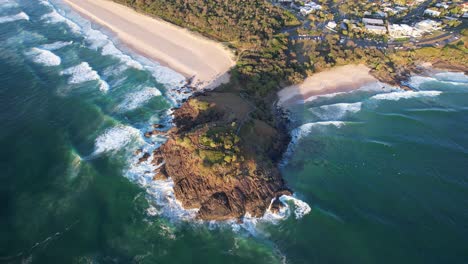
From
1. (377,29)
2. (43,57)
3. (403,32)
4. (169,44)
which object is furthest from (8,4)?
(403,32)

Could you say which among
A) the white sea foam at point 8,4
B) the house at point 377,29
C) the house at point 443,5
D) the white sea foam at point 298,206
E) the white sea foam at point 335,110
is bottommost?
the white sea foam at point 8,4

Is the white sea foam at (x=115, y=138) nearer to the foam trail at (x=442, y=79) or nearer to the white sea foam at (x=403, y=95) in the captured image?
the white sea foam at (x=403, y=95)

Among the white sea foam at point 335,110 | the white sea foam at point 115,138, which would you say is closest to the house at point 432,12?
the white sea foam at point 335,110

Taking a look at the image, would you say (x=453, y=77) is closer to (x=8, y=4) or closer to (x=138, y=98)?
(x=138, y=98)

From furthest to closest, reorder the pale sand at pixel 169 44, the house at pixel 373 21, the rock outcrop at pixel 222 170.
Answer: the house at pixel 373 21, the pale sand at pixel 169 44, the rock outcrop at pixel 222 170

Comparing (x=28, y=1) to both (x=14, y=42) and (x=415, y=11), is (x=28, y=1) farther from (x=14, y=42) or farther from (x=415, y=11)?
(x=415, y=11)

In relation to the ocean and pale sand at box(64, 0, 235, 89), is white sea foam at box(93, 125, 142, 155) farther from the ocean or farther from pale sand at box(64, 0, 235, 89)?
pale sand at box(64, 0, 235, 89)
